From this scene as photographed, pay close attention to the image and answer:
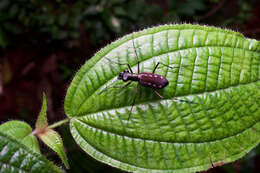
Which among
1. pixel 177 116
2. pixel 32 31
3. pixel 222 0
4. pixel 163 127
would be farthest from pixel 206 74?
pixel 32 31

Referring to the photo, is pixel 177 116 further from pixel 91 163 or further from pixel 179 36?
pixel 91 163

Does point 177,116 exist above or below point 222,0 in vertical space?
below

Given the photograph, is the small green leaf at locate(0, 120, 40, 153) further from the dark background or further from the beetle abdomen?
the dark background

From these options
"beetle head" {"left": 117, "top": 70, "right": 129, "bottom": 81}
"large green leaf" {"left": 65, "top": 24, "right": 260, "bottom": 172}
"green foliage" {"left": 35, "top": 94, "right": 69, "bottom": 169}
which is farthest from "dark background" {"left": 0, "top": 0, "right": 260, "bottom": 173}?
"beetle head" {"left": 117, "top": 70, "right": 129, "bottom": 81}

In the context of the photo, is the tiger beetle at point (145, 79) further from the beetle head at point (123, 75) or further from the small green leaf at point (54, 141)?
the small green leaf at point (54, 141)

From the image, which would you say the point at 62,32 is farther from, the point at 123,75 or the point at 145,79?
the point at 145,79

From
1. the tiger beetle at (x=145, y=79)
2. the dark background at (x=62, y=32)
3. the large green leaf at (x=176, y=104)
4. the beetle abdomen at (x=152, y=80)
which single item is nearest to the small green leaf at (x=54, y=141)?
the large green leaf at (x=176, y=104)
